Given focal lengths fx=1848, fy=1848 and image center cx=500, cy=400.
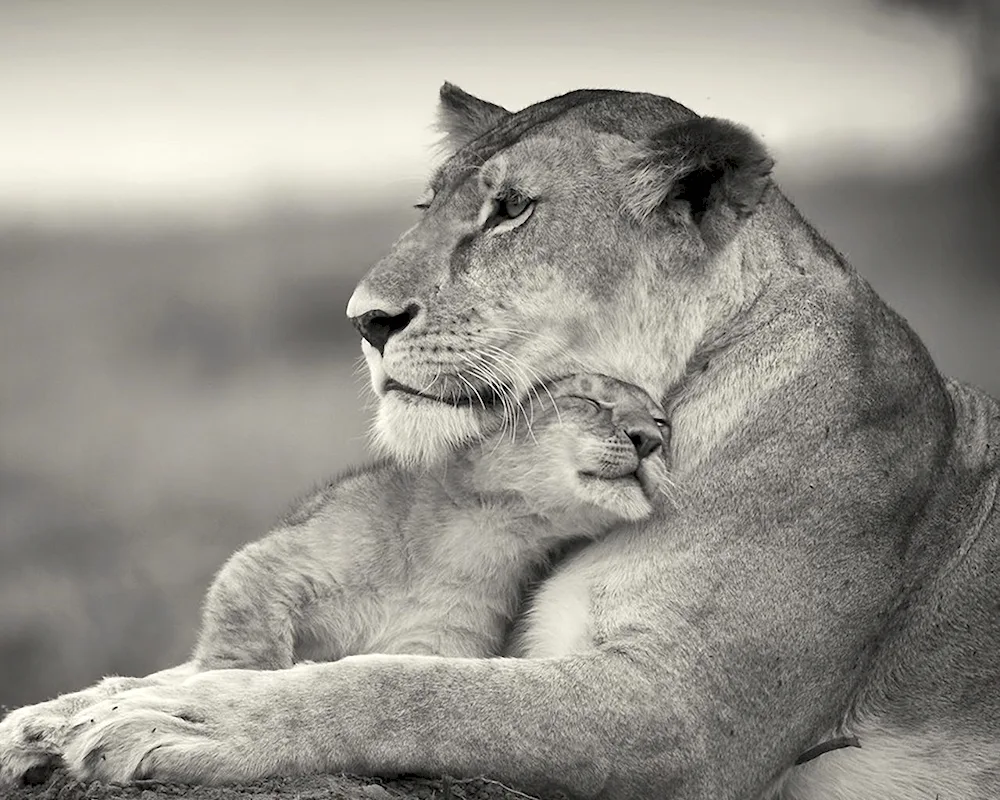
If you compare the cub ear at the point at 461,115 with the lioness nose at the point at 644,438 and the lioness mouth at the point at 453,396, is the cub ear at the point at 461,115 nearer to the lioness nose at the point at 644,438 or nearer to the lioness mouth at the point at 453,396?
the lioness mouth at the point at 453,396

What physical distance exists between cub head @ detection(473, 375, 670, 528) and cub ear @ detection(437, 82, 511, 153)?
128 centimetres

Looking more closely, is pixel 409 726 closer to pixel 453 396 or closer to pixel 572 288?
pixel 453 396

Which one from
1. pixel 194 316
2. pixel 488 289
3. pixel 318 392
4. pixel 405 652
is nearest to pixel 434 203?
pixel 488 289

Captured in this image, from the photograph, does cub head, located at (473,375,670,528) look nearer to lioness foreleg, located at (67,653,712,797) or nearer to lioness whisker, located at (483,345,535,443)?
lioness whisker, located at (483,345,535,443)

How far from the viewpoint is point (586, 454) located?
5078mm

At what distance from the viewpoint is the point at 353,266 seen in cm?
1091

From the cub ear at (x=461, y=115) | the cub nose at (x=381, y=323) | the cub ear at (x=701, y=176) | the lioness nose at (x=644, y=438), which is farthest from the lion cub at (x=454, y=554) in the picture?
the cub ear at (x=461, y=115)

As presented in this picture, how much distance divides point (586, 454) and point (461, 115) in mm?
1641

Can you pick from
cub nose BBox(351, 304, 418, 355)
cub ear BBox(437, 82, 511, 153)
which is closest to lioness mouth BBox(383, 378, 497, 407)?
cub nose BBox(351, 304, 418, 355)

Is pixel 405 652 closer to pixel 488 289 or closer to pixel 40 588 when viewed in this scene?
pixel 488 289

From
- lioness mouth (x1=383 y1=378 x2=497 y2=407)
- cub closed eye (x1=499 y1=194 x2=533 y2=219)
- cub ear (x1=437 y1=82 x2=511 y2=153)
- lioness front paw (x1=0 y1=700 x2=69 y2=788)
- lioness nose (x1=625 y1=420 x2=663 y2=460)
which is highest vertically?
cub ear (x1=437 y1=82 x2=511 y2=153)

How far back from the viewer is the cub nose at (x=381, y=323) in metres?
5.19

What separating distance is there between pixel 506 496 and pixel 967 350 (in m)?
5.81

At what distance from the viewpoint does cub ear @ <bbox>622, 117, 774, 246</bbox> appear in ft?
16.9
